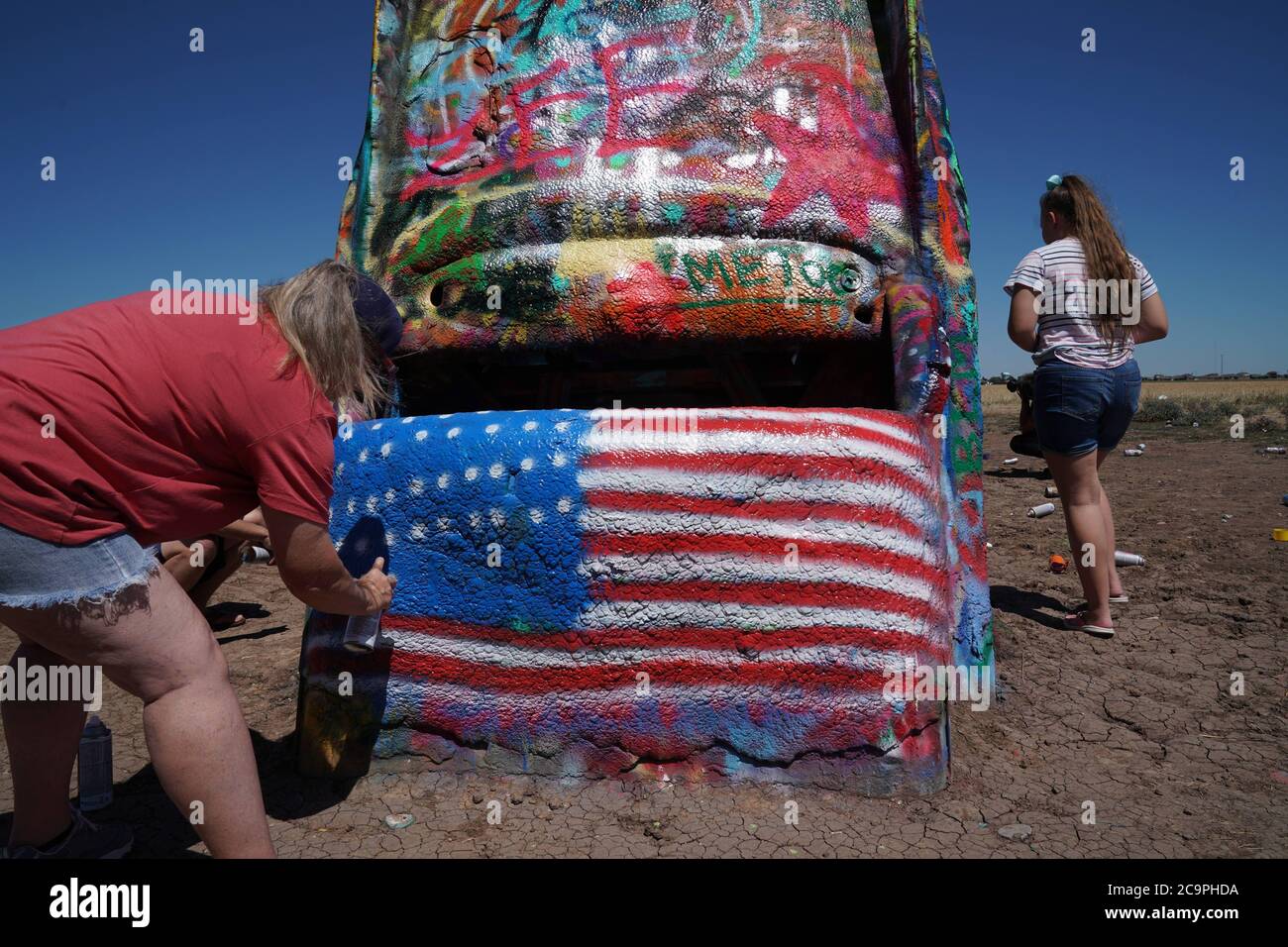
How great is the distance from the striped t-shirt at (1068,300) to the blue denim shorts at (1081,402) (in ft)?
0.15

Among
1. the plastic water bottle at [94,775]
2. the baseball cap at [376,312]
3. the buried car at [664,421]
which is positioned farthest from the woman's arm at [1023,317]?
the plastic water bottle at [94,775]

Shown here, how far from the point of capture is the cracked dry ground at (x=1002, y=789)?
6.61 feet

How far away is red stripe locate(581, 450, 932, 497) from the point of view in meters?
2.22

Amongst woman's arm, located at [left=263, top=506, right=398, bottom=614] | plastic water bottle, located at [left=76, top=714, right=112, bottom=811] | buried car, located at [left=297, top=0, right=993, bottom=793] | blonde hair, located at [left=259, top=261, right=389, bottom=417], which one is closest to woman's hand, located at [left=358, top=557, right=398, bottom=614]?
woman's arm, located at [left=263, top=506, right=398, bottom=614]

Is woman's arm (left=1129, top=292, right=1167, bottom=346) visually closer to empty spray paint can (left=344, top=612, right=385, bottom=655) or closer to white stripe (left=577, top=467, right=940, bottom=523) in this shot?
white stripe (left=577, top=467, right=940, bottom=523)

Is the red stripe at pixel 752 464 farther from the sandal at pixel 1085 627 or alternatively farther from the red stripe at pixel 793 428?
the sandal at pixel 1085 627

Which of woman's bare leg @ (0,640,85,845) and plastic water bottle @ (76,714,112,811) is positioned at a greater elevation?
woman's bare leg @ (0,640,85,845)

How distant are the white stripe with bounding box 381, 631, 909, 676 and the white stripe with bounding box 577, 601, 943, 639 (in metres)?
0.06

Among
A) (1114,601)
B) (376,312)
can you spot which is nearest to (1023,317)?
(1114,601)

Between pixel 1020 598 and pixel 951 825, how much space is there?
90.2 inches

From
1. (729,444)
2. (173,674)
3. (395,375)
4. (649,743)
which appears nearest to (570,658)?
(649,743)

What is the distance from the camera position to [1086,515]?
334 cm

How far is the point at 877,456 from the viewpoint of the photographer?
7.39 feet

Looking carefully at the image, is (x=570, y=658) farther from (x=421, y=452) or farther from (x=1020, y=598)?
(x=1020, y=598)
